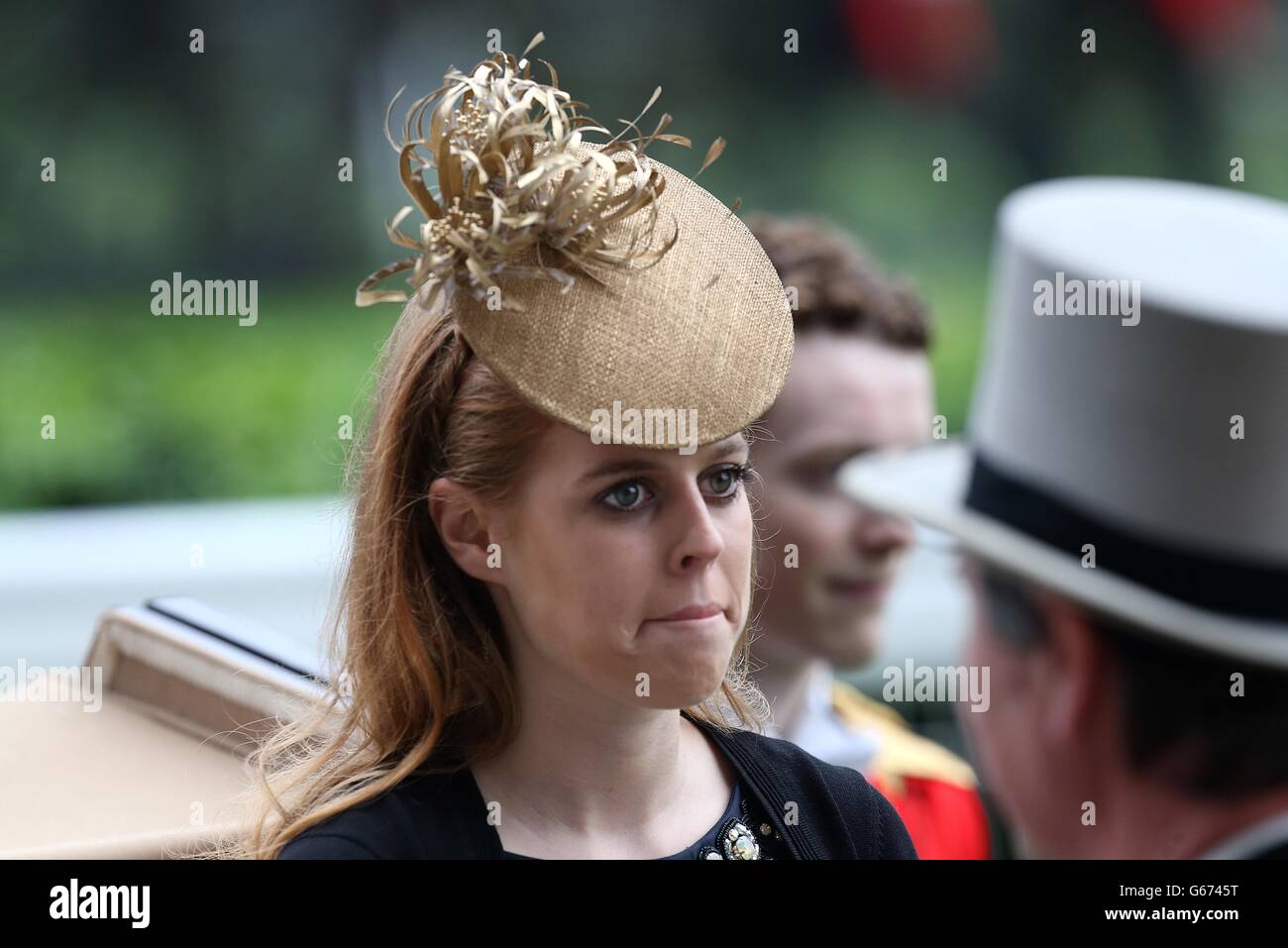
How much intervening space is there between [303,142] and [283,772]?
713 cm

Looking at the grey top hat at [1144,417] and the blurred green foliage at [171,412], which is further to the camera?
the blurred green foliage at [171,412]

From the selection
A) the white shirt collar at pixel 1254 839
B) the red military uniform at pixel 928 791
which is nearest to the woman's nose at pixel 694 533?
the white shirt collar at pixel 1254 839

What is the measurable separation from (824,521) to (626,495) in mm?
1543

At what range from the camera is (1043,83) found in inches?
375

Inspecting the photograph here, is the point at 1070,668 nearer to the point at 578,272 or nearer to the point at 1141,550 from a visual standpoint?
the point at 1141,550

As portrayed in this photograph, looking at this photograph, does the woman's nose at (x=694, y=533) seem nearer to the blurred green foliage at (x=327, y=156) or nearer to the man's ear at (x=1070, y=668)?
the man's ear at (x=1070, y=668)

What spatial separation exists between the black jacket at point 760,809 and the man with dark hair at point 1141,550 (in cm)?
17

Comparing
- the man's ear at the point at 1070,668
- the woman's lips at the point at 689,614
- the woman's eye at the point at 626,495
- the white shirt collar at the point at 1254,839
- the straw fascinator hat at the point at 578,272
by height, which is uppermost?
the straw fascinator hat at the point at 578,272

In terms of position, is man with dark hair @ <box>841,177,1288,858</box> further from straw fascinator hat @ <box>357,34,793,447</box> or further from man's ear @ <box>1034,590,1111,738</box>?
straw fascinator hat @ <box>357,34,793,447</box>

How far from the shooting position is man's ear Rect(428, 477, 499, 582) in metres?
1.76

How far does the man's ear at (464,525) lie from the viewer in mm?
1764

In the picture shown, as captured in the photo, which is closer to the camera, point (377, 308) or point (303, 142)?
point (377, 308)
